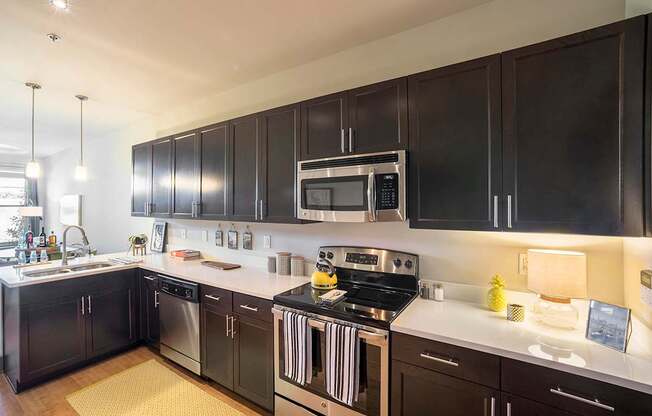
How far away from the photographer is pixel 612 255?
60.1 inches

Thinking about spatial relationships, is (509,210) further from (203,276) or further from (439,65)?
(203,276)

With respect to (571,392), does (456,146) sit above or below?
above

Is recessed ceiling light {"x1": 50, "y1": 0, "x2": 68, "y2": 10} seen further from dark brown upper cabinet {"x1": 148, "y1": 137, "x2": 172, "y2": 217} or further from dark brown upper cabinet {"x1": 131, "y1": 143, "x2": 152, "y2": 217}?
dark brown upper cabinet {"x1": 131, "y1": 143, "x2": 152, "y2": 217}

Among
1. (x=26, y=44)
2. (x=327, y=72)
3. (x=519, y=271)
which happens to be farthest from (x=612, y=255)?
(x=26, y=44)

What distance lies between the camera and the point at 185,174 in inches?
122

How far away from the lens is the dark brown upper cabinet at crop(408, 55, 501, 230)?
1.55 meters

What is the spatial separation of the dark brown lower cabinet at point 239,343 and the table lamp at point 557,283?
64.4 inches

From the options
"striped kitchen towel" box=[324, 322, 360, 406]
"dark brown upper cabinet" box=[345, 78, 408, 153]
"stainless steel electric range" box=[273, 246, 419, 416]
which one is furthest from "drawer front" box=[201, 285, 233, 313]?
"dark brown upper cabinet" box=[345, 78, 408, 153]

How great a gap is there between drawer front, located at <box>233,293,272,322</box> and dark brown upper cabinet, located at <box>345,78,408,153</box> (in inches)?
49.3

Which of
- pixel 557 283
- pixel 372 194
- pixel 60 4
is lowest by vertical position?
pixel 557 283

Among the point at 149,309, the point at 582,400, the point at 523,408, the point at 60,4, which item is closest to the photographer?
the point at 582,400

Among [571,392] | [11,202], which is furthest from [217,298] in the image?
[11,202]

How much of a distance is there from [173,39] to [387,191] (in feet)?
6.43

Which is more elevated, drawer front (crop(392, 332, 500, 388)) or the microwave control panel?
the microwave control panel
